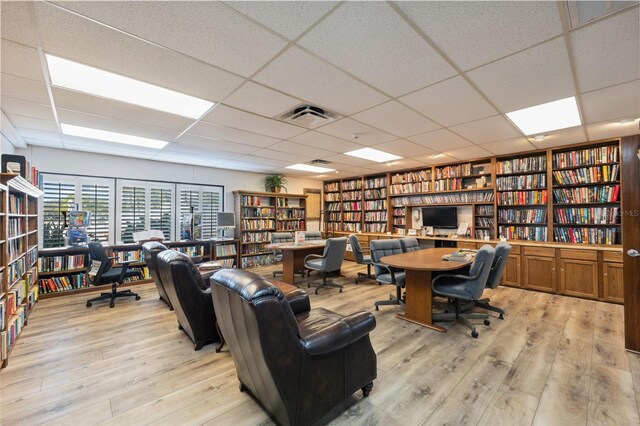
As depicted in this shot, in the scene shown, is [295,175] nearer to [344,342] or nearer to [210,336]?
[210,336]

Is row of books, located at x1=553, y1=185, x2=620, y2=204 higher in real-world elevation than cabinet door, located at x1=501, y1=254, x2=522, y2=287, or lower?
higher

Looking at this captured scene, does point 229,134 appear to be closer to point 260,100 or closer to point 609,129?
point 260,100

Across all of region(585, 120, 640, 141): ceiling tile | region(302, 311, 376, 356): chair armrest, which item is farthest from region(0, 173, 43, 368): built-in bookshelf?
region(585, 120, 640, 141): ceiling tile

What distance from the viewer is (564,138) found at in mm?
4082

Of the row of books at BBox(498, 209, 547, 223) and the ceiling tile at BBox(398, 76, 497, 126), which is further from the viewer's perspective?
the row of books at BBox(498, 209, 547, 223)

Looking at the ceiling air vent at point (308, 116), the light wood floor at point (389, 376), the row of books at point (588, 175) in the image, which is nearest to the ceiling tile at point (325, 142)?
the ceiling air vent at point (308, 116)

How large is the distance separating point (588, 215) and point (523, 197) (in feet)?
3.03

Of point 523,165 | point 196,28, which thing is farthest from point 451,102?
point 523,165

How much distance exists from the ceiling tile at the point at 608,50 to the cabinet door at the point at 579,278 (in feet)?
9.92

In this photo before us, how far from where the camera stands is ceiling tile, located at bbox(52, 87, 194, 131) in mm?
2602

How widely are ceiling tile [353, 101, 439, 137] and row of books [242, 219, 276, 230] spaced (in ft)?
14.4

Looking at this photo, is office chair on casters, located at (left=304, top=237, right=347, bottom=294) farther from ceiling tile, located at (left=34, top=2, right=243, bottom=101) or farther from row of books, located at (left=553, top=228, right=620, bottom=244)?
row of books, located at (left=553, top=228, right=620, bottom=244)

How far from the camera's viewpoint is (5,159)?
3.02 meters

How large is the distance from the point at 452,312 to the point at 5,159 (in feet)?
18.5
